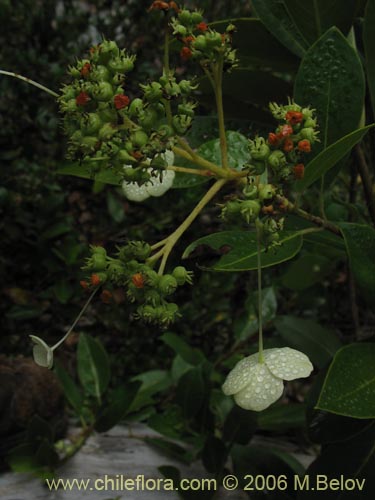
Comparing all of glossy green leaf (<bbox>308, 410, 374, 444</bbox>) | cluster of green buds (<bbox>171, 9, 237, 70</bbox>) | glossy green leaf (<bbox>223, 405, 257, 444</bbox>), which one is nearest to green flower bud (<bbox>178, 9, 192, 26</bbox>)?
cluster of green buds (<bbox>171, 9, 237, 70</bbox>)

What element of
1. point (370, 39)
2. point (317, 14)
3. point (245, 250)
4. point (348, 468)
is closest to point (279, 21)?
point (317, 14)

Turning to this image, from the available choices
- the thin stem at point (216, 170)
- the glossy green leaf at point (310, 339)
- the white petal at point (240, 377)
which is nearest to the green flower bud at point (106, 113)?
the thin stem at point (216, 170)

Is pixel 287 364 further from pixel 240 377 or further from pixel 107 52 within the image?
pixel 107 52

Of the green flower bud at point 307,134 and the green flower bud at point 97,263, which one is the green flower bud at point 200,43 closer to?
the green flower bud at point 307,134

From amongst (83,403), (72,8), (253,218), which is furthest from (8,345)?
(253,218)

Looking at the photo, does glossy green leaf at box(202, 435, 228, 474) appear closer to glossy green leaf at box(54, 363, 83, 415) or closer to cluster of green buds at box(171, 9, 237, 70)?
glossy green leaf at box(54, 363, 83, 415)

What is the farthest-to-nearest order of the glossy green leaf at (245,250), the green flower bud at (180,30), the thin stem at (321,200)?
1. the thin stem at (321,200)
2. the glossy green leaf at (245,250)
3. the green flower bud at (180,30)

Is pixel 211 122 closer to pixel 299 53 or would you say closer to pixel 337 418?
pixel 299 53
